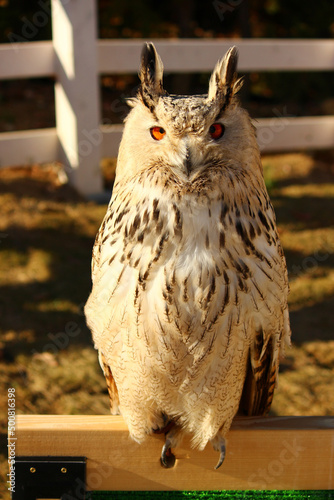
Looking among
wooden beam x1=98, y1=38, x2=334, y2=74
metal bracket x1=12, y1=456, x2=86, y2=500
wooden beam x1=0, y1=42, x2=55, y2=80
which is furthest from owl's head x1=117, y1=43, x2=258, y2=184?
wooden beam x1=0, y1=42, x2=55, y2=80

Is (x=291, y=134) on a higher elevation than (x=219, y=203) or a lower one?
lower

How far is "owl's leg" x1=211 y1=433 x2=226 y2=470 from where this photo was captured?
174 centimetres

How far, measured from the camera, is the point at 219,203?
5.15 ft

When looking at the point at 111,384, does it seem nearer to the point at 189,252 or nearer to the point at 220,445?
the point at 220,445

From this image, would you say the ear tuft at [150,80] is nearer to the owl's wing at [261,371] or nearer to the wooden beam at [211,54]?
the owl's wing at [261,371]

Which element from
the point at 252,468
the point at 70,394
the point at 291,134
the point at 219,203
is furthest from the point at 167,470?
the point at 291,134

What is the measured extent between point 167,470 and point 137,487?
10 centimetres

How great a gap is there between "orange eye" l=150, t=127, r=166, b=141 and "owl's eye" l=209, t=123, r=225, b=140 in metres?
0.13

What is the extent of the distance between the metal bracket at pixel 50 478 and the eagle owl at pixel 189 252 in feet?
0.71

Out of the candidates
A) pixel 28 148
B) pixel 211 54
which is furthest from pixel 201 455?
pixel 211 54

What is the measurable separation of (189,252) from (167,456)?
671mm

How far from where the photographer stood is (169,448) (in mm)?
1838

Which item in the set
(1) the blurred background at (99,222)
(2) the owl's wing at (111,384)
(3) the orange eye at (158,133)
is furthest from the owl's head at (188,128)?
(1) the blurred background at (99,222)

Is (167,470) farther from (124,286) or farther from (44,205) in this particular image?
(44,205)
